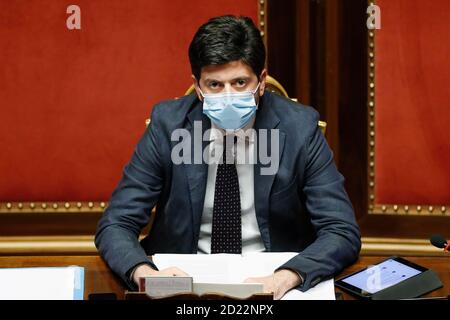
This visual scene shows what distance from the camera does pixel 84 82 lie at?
3.20m

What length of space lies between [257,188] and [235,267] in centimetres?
42

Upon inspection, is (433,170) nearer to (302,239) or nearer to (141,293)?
(302,239)

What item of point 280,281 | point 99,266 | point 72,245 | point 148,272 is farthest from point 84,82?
point 280,281

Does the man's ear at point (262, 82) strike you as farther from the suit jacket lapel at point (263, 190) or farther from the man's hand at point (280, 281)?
the man's hand at point (280, 281)

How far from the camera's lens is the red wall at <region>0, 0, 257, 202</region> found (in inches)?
124

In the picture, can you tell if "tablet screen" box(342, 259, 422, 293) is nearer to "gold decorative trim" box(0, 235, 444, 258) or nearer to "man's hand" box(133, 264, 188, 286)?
"man's hand" box(133, 264, 188, 286)

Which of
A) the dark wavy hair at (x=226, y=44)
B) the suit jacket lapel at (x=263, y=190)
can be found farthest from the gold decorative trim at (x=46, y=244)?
the dark wavy hair at (x=226, y=44)

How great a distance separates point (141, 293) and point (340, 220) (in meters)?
0.76

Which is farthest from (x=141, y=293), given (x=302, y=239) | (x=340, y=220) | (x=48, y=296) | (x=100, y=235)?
(x=302, y=239)

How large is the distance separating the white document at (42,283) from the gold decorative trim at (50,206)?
1.50 m

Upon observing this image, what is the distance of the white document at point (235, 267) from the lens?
1.76 m

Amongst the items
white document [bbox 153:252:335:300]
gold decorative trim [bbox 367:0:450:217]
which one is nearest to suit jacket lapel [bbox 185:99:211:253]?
white document [bbox 153:252:335:300]

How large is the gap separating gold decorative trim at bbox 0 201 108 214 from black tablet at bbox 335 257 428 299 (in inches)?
67.2

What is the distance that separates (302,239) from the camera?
231 centimetres
